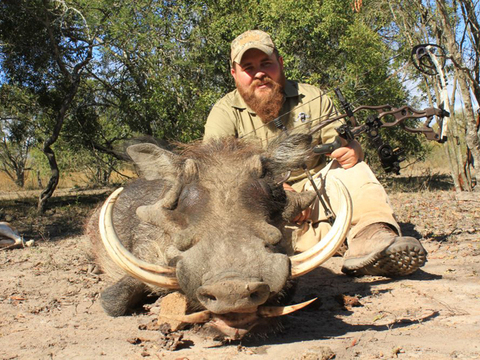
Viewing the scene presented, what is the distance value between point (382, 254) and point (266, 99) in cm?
163

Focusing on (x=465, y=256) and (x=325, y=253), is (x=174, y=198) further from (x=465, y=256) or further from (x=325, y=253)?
(x=465, y=256)

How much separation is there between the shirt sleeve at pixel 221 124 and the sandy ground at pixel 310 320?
1321 millimetres

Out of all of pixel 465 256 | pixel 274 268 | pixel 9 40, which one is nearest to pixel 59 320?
pixel 274 268

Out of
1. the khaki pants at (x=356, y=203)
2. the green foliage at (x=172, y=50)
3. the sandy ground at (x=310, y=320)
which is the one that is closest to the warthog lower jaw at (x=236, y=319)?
the sandy ground at (x=310, y=320)

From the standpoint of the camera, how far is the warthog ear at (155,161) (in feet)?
9.07

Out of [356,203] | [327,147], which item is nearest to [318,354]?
[327,147]

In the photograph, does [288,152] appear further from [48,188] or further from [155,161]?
[48,188]

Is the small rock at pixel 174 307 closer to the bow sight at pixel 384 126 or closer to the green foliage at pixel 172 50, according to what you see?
the bow sight at pixel 384 126

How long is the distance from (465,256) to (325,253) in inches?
81.3

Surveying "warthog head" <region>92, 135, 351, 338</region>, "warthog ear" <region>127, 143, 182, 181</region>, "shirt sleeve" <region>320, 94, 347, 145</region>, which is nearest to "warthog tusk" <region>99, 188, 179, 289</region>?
"warthog head" <region>92, 135, 351, 338</region>

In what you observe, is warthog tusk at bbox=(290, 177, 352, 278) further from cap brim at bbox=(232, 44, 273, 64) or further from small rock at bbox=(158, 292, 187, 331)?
cap brim at bbox=(232, 44, 273, 64)

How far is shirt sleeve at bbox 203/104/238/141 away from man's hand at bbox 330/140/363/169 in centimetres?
88

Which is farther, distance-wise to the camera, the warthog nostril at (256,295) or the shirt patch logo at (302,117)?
the shirt patch logo at (302,117)

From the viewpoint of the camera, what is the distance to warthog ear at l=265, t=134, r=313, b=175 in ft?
9.07
